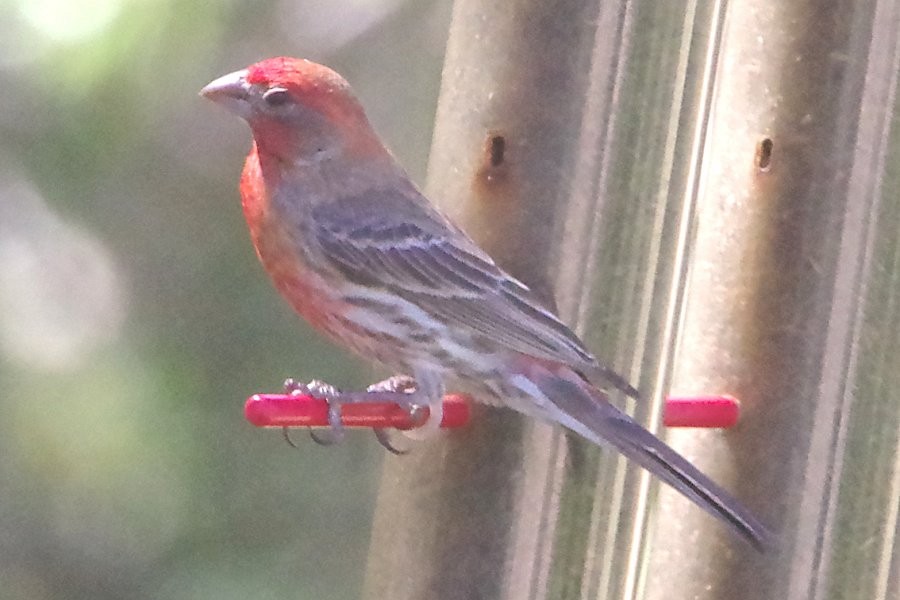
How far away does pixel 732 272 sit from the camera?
2.70 meters

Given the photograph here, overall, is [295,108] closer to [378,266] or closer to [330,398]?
[378,266]

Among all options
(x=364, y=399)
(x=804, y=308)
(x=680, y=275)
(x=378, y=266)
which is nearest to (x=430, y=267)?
(x=378, y=266)

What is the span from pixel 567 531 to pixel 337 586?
1119 millimetres

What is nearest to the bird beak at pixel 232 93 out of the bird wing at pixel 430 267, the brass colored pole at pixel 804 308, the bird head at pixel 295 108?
the bird head at pixel 295 108

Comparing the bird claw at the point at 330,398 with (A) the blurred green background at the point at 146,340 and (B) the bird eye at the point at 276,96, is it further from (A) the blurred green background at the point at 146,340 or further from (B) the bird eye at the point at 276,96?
(A) the blurred green background at the point at 146,340

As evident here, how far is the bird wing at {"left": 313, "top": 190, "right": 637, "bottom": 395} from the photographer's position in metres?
2.60

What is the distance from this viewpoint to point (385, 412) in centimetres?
253

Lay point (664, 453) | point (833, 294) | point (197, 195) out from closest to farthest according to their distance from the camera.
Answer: point (664, 453)
point (833, 294)
point (197, 195)

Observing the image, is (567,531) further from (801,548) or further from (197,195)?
(197,195)

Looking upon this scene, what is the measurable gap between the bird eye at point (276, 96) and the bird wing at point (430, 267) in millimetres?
189

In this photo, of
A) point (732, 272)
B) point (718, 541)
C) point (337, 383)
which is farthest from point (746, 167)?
point (337, 383)

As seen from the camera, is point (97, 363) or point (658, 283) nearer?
point (658, 283)

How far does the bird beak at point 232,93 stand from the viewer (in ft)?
8.87

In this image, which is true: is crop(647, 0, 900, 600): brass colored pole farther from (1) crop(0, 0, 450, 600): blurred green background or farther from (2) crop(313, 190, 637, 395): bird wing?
(1) crop(0, 0, 450, 600): blurred green background
